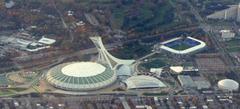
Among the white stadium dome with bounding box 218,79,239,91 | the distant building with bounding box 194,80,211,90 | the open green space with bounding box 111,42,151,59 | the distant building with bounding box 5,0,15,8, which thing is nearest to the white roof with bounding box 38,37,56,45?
the open green space with bounding box 111,42,151,59

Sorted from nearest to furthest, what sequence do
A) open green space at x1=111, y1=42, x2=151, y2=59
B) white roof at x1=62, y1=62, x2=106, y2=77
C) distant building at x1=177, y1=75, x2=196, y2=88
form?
white roof at x1=62, y1=62, x2=106, y2=77 < distant building at x1=177, y1=75, x2=196, y2=88 < open green space at x1=111, y1=42, x2=151, y2=59

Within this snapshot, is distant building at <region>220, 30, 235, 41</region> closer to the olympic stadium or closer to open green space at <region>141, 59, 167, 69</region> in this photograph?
open green space at <region>141, 59, 167, 69</region>

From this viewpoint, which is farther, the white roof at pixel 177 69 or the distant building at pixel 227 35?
the distant building at pixel 227 35

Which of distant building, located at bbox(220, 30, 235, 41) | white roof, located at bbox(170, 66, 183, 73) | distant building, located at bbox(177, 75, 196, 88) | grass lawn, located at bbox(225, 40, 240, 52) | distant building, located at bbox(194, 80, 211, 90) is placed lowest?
distant building, located at bbox(194, 80, 211, 90)

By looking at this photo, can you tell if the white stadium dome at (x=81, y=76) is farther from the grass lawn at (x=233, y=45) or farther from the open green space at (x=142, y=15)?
the grass lawn at (x=233, y=45)

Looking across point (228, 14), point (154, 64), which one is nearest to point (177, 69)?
point (154, 64)

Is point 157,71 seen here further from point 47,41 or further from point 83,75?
point 47,41

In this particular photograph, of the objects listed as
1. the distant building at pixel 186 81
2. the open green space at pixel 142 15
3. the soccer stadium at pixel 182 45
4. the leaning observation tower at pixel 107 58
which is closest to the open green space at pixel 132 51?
the soccer stadium at pixel 182 45

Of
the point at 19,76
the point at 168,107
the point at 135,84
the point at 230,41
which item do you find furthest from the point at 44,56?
the point at 230,41
